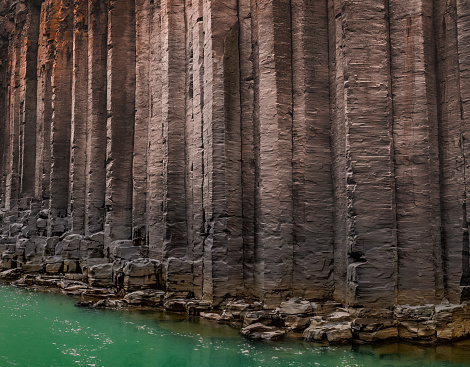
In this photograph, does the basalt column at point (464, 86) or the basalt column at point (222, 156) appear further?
the basalt column at point (222, 156)

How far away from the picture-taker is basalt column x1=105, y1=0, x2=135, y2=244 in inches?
453

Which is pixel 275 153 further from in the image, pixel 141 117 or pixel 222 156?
pixel 141 117

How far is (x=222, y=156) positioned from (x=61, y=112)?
29.2 feet

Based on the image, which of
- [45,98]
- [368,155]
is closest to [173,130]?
[368,155]

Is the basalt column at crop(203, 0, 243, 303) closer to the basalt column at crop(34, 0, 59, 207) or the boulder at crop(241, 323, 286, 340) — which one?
the boulder at crop(241, 323, 286, 340)

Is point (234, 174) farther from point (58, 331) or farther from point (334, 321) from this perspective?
point (58, 331)

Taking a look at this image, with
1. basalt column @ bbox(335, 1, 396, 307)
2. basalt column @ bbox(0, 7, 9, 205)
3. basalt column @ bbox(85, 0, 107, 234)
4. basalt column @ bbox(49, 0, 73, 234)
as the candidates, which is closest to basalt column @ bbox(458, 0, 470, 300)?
basalt column @ bbox(335, 1, 396, 307)

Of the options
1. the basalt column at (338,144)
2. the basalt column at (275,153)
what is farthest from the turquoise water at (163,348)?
the basalt column at (338,144)

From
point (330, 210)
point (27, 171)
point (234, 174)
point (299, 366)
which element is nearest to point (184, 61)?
point (234, 174)

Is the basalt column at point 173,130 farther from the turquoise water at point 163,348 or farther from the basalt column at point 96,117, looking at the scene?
A: the basalt column at point 96,117

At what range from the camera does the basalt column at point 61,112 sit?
14.5 metres

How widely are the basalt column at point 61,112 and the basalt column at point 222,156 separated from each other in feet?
25.8

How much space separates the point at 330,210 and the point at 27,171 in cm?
1372

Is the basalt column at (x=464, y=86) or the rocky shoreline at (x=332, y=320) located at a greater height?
the basalt column at (x=464, y=86)
